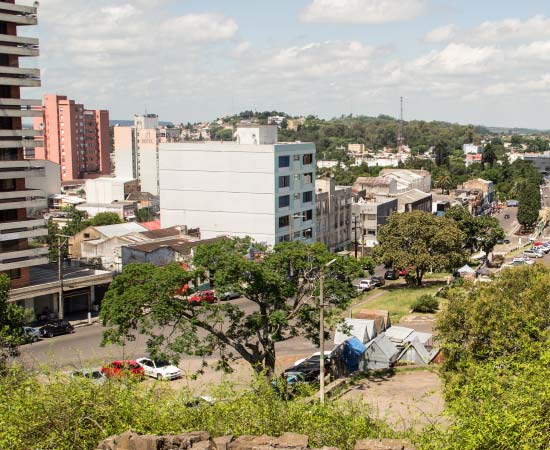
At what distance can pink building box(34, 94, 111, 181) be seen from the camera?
133 m

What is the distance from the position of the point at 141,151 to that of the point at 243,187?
6628cm

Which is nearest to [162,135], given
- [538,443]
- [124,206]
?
[124,206]

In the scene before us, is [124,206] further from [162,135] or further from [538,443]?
[538,443]

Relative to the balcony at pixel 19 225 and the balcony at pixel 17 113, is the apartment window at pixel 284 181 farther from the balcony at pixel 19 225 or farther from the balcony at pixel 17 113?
the balcony at pixel 17 113

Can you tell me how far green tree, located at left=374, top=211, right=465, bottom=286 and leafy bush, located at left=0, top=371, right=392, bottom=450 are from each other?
35.4m

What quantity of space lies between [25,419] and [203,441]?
453cm

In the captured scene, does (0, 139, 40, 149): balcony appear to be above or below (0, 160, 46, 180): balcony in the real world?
above

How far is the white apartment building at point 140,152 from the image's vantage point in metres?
121

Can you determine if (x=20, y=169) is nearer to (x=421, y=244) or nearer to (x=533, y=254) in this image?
(x=421, y=244)

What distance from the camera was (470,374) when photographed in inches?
933

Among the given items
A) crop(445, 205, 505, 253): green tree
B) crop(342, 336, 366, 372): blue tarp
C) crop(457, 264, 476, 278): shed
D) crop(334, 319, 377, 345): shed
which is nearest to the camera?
crop(342, 336, 366, 372): blue tarp

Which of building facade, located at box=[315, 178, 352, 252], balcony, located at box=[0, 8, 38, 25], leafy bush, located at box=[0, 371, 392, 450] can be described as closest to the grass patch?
building facade, located at box=[315, 178, 352, 252]

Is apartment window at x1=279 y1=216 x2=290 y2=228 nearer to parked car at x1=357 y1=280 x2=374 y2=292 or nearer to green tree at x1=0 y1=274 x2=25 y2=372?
parked car at x1=357 y1=280 x2=374 y2=292

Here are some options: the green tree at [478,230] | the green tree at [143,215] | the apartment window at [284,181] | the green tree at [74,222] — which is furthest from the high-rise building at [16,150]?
the green tree at [143,215]
